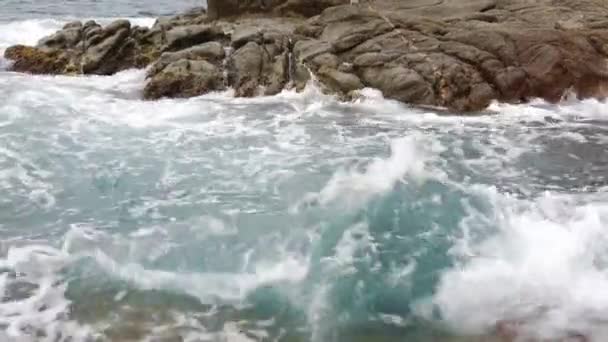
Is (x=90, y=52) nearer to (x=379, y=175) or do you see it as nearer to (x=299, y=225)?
(x=379, y=175)

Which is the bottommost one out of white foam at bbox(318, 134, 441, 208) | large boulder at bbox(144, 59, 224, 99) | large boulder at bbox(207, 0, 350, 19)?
white foam at bbox(318, 134, 441, 208)

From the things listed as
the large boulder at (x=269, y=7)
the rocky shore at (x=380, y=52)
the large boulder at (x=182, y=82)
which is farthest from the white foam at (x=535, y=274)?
the large boulder at (x=269, y=7)

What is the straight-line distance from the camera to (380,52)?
17969mm

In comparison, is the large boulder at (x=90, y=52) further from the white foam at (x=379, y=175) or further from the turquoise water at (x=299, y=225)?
the white foam at (x=379, y=175)

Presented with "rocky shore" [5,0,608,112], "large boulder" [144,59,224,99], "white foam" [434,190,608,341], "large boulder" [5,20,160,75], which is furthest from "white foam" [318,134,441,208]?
"large boulder" [5,20,160,75]

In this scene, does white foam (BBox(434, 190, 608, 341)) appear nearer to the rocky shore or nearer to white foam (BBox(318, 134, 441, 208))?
white foam (BBox(318, 134, 441, 208))

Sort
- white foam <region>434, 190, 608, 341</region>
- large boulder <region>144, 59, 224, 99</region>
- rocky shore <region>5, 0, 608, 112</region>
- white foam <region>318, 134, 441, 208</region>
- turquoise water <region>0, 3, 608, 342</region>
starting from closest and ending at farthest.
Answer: white foam <region>434, 190, 608, 341</region>, turquoise water <region>0, 3, 608, 342</region>, white foam <region>318, 134, 441, 208</region>, rocky shore <region>5, 0, 608, 112</region>, large boulder <region>144, 59, 224, 99</region>

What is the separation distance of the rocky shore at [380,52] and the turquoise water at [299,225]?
1.45 meters

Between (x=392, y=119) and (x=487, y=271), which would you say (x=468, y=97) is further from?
(x=487, y=271)

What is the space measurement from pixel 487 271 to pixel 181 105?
9.76m

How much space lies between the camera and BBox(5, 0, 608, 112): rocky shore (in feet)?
56.4

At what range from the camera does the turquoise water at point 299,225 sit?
8102 mm

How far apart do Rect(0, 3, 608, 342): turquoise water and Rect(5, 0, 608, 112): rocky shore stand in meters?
1.45

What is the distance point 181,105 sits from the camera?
16703 millimetres
